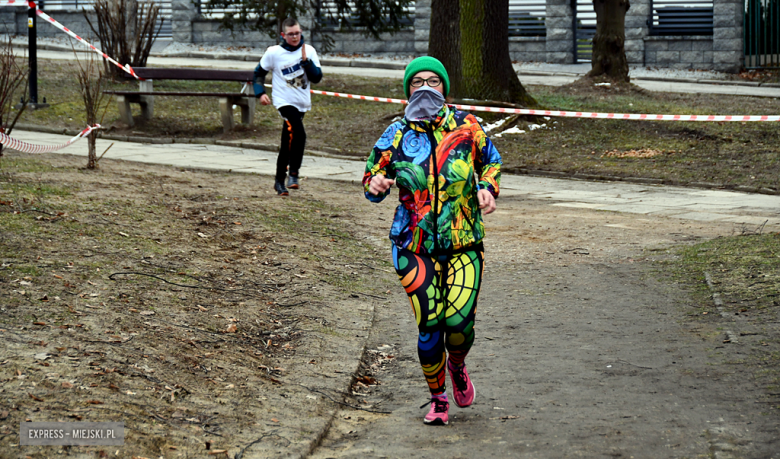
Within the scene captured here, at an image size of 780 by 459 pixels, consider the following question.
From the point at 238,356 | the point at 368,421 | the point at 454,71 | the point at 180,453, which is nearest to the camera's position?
the point at 180,453

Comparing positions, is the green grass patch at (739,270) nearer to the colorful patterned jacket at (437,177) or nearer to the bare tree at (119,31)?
the colorful patterned jacket at (437,177)

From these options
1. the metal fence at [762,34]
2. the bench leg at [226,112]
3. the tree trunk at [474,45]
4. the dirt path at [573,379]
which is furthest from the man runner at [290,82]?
the metal fence at [762,34]

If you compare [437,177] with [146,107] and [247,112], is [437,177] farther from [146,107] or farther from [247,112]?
[146,107]

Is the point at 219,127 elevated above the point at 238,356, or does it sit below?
above

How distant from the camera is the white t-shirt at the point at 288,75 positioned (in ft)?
30.5

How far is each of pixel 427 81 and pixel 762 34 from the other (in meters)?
24.2

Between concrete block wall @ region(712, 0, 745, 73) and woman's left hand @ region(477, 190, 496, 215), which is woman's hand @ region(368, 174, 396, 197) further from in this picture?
concrete block wall @ region(712, 0, 745, 73)

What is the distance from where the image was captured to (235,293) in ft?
19.2

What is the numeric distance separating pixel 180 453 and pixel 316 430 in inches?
26.3

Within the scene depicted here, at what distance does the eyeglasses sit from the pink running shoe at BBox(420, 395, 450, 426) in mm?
1430

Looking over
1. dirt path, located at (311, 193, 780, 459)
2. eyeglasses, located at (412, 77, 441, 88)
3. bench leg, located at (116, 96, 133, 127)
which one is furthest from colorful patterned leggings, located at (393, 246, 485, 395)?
bench leg, located at (116, 96, 133, 127)

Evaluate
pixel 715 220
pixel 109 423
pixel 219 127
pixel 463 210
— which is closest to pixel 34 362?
pixel 109 423

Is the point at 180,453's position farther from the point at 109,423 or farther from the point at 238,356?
the point at 238,356

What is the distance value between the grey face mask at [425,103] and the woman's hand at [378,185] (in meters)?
0.31
